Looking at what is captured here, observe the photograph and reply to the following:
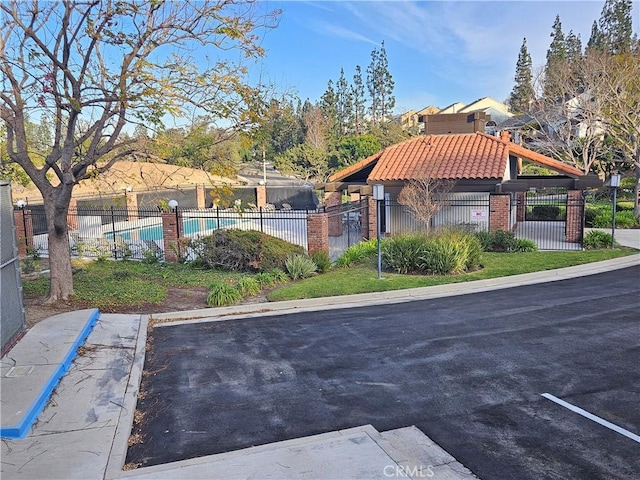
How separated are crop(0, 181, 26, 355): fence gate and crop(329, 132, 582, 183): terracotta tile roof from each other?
14.9 m

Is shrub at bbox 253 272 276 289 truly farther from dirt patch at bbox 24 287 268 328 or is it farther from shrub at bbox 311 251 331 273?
shrub at bbox 311 251 331 273

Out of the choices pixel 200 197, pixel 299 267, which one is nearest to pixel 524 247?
pixel 299 267

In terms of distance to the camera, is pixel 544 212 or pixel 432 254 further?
pixel 544 212

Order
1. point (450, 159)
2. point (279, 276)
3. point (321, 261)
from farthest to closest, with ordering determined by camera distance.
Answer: point (450, 159), point (321, 261), point (279, 276)

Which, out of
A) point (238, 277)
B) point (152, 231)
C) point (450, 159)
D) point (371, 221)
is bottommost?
point (238, 277)

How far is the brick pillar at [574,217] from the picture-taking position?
61.7ft

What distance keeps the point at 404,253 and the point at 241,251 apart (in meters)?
4.71

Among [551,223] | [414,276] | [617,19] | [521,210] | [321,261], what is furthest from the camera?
[617,19]

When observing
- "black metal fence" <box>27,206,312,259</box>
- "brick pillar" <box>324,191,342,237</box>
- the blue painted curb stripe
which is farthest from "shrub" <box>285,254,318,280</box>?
"brick pillar" <box>324,191,342,237</box>

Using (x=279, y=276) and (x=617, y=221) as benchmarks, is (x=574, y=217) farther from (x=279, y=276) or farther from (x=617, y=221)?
(x=279, y=276)

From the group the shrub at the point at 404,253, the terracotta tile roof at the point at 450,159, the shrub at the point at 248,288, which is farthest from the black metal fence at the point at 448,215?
the shrub at the point at 248,288

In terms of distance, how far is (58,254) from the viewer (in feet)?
36.4

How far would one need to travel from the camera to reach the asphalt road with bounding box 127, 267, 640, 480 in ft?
15.9

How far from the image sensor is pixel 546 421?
5254 mm
